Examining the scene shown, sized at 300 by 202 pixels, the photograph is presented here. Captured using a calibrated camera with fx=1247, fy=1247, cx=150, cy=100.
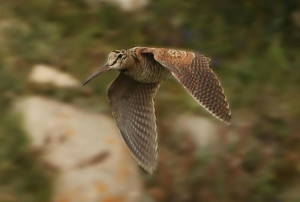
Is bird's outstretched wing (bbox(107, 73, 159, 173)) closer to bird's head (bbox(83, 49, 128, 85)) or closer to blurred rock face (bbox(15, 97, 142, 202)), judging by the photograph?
bird's head (bbox(83, 49, 128, 85))

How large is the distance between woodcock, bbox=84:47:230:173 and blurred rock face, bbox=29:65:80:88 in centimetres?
304

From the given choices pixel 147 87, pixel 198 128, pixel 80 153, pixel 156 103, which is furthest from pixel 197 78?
pixel 156 103

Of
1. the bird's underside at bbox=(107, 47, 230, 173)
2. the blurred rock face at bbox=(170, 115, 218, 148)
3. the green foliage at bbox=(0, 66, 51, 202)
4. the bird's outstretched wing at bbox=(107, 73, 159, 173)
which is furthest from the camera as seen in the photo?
the blurred rock face at bbox=(170, 115, 218, 148)

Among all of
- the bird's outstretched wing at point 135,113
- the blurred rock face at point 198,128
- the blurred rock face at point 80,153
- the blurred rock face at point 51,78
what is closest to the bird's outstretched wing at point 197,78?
the bird's outstretched wing at point 135,113

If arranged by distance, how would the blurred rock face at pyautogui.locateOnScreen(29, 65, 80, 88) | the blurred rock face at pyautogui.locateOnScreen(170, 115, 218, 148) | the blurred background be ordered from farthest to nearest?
1. the blurred rock face at pyautogui.locateOnScreen(29, 65, 80, 88)
2. the blurred rock face at pyautogui.locateOnScreen(170, 115, 218, 148)
3. the blurred background

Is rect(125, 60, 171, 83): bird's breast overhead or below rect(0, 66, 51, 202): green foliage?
overhead

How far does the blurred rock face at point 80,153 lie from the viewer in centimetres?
1005

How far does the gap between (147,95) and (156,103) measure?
311 cm

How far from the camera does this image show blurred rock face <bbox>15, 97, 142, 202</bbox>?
1005 centimetres

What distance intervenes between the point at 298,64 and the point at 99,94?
200 cm

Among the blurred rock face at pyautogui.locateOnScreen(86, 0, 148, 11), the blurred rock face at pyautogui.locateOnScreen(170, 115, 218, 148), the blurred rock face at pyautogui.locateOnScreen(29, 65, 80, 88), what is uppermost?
the blurred rock face at pyautogui.locateOnScreen(86, 0, 148, 11)

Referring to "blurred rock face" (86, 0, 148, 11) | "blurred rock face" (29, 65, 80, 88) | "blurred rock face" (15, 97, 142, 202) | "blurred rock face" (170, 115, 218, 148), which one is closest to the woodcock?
"blurred rock face" (15, 97, 142, 202)

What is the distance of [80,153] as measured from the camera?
10.2 metres

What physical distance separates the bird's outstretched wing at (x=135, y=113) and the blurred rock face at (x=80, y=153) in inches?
85.4
